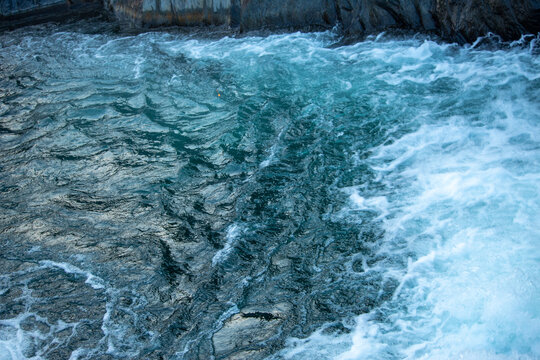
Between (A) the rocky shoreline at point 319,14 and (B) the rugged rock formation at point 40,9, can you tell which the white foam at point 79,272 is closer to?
(A) the rocky shoreline at point 319,14

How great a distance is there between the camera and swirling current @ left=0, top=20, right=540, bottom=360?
471 cm

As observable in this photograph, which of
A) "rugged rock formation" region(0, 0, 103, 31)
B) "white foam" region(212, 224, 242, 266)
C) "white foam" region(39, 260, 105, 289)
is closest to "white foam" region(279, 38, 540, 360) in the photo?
"white foam" region(212, 224, 242, 266)

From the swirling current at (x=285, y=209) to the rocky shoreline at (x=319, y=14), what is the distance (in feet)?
1.23

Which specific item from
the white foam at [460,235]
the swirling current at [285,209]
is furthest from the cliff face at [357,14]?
the white foam at [460,235]

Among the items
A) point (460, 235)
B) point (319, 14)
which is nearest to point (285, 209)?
point (460, 235)

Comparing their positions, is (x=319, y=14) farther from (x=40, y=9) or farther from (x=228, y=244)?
(x=40, y=9)

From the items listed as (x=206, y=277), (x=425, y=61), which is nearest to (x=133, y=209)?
(x=206, y=277)

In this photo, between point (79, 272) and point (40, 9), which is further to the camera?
point (40, 9)

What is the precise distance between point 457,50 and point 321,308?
21.0 feet

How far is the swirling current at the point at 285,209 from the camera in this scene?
471cm

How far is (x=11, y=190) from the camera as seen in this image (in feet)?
24.3

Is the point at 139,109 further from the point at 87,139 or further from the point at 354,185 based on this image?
the point at 354,185

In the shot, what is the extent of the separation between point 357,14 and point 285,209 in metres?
6.10

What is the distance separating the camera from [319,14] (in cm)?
1102
